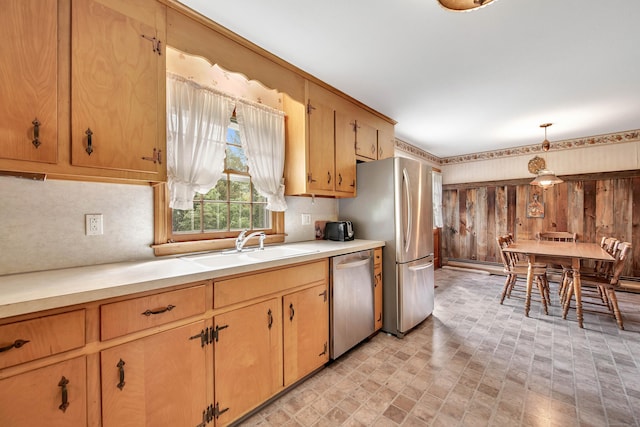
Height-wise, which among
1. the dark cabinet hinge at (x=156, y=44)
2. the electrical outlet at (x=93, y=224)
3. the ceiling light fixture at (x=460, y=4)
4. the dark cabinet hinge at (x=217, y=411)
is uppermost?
the ceiling light fixture at (x=460, y=4)

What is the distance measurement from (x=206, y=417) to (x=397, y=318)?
71.6 inches

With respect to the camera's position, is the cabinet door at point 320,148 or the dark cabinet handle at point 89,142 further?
the cabinet door at point 320,148

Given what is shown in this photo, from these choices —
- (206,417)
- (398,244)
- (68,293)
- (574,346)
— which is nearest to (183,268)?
(68,293)

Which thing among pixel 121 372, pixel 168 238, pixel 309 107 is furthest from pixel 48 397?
pixel 309 107

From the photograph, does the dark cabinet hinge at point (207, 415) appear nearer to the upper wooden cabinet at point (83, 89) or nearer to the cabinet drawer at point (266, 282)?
the cabinet drawer at point (266, 282)

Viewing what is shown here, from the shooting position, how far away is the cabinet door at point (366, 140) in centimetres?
292

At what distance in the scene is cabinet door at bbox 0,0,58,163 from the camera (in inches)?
41.6

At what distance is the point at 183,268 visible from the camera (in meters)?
1.40

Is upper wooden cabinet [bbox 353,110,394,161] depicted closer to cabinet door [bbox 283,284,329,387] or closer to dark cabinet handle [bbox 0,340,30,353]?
cabinet door [bbox 283,284,329,387]

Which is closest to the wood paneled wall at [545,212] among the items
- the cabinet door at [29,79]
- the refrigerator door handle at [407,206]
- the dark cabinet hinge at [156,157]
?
the refrigerator door handle at [407,206]

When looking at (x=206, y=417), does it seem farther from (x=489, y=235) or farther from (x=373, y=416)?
Answer: (x=489, y=235)

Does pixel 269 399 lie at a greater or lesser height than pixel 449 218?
lesser

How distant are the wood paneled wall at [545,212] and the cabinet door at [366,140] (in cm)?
334

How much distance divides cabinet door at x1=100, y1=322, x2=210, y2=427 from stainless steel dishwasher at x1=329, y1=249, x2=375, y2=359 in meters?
1.05
